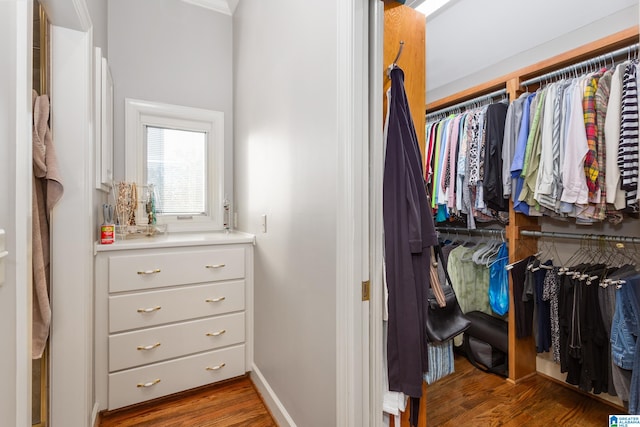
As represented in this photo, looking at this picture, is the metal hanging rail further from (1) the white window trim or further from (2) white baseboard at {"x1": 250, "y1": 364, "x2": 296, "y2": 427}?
(1) the white window trim

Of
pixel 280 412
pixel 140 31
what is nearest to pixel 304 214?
pixel 280 412

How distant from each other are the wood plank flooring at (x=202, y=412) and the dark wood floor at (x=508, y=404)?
1033 mm

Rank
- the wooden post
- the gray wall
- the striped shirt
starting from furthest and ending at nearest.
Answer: the wooden post
the striped shirt
the gray wall

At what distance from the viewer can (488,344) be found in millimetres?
2258

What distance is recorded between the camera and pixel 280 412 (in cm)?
166

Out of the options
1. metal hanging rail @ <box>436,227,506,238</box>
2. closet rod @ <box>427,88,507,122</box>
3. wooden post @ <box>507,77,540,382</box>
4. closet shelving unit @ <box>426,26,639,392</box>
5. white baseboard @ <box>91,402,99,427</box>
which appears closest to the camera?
white baseboard @ <box>91,402,99,427</box>

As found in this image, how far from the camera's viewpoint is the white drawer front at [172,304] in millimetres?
1805

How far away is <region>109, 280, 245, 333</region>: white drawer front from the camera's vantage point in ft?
5.92

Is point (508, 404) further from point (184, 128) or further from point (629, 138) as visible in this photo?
point (184, 128)

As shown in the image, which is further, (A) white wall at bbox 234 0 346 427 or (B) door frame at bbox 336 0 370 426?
(A) white wall at bbox 234 0 346 427

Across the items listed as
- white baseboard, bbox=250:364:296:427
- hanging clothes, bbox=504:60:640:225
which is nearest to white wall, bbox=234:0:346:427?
white baseboard, bbox=250:364:296:427

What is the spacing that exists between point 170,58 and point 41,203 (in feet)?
5.42

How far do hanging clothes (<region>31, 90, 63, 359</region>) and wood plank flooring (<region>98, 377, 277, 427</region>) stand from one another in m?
0.80

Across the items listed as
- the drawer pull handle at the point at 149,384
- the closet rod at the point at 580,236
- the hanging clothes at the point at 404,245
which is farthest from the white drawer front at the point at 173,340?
the closet rod at the point at 580,236
